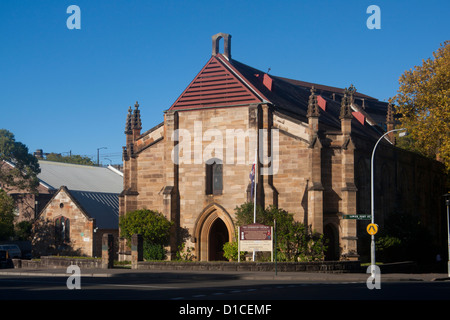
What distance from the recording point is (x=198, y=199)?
4316 cm

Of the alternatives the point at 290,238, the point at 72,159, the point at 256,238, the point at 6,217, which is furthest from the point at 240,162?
the point at 72,159

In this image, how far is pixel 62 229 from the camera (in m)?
52.9

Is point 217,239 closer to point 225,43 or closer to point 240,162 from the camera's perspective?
point 240,162

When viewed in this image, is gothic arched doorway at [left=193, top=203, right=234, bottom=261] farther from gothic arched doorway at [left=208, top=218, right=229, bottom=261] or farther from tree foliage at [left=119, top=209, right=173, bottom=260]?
tree foliage at [left=119, top=209, right=173, bottom=260]

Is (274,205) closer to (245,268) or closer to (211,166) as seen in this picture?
(211,166)

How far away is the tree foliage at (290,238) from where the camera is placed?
124 ft

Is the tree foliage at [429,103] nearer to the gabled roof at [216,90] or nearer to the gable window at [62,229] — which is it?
the gabled roof at [216,90]

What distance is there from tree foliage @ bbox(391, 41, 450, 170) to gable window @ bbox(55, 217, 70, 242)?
27573 millimetres

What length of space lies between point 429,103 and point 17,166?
37964 mm

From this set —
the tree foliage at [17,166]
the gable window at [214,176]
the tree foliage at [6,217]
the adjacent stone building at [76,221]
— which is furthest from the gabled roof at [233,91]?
the tree foliage at [17,166]

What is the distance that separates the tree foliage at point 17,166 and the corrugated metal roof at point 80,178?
2340 millimetres

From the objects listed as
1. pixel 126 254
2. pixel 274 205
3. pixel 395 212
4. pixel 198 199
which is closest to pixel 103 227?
pixel 126 254

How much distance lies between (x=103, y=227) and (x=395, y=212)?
75.6ft

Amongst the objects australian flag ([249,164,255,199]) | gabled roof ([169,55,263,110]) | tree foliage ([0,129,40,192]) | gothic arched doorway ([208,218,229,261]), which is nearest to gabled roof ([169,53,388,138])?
gabled roof ([169,55,263,110])
